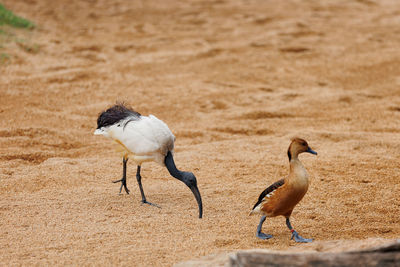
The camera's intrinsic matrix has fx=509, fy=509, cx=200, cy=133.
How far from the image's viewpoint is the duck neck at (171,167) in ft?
15.4

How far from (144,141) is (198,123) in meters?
2.65

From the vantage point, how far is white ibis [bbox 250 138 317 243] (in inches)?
151

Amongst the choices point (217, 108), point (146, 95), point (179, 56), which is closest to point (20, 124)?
point (146, 95)

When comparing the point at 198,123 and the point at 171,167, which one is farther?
the point at 198,123

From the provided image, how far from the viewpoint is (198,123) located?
23.9 feet

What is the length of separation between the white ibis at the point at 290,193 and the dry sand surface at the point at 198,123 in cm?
24

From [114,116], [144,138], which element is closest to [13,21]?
[114,116]

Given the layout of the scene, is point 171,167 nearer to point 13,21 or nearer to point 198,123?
point 198,123

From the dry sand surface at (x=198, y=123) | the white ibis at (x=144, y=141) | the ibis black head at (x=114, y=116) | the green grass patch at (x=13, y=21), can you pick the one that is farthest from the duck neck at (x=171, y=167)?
the green grass patch at (x=13, y=21)

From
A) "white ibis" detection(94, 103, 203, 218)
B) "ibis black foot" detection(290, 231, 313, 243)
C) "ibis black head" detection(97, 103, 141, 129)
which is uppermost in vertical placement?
"ibis black head" detection(97, 103, 141, 129)

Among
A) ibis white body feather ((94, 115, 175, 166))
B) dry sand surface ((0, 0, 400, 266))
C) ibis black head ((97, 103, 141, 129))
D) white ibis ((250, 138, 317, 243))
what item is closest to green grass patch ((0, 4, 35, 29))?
dry sand surface ((0, 0, 400, 266))

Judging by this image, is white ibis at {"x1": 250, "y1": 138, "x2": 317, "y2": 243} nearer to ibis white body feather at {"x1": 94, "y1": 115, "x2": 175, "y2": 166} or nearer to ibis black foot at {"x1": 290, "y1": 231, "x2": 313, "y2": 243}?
ibis black foot at {"x1": 290, "y1": 231, "x2": 313, "y2": 243}

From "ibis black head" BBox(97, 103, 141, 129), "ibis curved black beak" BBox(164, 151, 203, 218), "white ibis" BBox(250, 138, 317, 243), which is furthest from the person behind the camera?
"ibis black head" BBox(97, 103, 141, 129)

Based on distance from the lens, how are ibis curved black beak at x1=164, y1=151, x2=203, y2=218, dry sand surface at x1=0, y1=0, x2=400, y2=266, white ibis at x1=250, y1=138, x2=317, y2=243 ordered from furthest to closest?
1. ibis curved black beak at x1=164, y1=151, x2=203, y2=218
2. dry sand surface at x1=0, y1=0, x2=400, y2=266
3. white ibis at x1=250, y1=138, x2=317, y2=243
